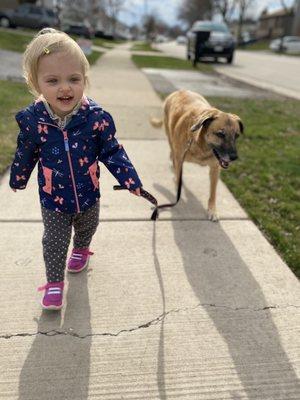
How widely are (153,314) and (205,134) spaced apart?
1711 millimetres

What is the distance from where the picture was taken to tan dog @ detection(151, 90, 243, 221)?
135 inches

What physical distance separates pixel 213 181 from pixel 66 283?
175cm

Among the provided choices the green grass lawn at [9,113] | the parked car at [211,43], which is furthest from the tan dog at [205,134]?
the parked car at [211,43]

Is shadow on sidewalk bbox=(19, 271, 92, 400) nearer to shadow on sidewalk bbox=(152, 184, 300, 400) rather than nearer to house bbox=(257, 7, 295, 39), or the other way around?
shadow on sidewalk bbox=(152, 184, 300, 400)

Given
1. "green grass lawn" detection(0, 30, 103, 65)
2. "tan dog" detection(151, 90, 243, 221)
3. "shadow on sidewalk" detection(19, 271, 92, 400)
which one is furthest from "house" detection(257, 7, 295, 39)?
"shadow on sidewalk" detection(19, 271, 92, 400)

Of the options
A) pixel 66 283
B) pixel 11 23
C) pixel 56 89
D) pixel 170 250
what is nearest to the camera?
pixel 56 89

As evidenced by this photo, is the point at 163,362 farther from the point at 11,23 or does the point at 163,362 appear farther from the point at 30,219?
the point at 11,23

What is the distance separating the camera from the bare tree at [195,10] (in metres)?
74.7

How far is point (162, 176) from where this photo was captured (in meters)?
4.64

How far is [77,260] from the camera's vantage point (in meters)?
2.86

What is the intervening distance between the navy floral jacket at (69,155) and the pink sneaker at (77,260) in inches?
21.7

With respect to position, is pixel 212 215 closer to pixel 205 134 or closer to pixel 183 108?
pixel 205 134

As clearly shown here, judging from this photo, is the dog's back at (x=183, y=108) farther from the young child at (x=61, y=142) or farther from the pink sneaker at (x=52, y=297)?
the pink sneaker at (x=52, y=297)

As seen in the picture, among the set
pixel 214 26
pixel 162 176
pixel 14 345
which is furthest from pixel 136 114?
pixel 214 26
